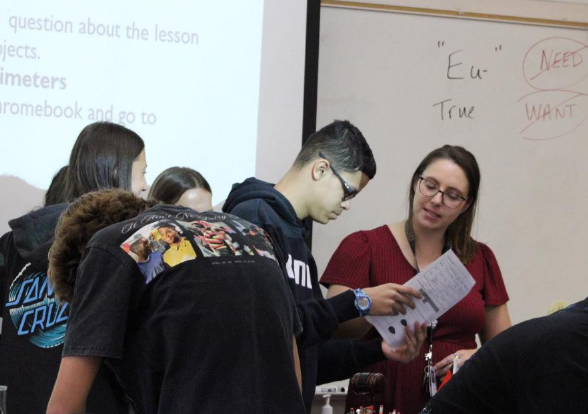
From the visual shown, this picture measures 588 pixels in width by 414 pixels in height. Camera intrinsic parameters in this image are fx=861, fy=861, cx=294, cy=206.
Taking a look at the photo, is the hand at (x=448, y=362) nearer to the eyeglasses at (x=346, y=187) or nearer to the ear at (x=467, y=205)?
the ear at (x=467, y=205)

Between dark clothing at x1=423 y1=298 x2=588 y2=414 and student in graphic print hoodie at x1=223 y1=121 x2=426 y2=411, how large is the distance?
1.57 ft

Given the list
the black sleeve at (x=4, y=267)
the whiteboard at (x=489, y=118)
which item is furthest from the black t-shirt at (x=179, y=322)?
the whiteboard at (x=489, y=118)

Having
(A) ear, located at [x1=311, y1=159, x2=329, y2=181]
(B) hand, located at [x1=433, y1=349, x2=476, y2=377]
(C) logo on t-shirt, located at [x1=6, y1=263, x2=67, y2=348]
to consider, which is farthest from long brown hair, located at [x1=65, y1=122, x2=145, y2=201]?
(B) hand, located at [x1=433, y1=349, x2=476, y2=377]

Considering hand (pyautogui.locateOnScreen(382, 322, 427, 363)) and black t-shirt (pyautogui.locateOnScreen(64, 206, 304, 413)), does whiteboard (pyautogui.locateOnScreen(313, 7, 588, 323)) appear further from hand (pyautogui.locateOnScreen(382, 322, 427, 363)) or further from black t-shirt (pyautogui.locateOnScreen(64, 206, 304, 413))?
black t-shirt (pyautogui.locateOnScreen(64, 206, 304, 413))

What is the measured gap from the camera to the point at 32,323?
1967mm

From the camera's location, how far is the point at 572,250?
373cm

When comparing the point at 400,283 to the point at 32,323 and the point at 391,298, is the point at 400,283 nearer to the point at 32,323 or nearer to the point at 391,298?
the point at 391,298

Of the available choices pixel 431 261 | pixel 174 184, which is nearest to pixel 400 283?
pixel 431 261

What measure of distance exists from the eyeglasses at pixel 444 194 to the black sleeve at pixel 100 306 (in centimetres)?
141

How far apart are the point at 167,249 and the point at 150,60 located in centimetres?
196

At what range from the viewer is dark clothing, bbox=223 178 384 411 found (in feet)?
6.37

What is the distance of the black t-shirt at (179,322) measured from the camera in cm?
130

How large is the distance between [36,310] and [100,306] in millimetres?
742

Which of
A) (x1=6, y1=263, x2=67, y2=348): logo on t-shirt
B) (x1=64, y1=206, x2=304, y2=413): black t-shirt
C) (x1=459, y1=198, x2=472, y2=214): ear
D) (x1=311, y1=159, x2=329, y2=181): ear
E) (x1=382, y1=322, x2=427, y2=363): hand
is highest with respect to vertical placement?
(x1=311, y1=159, x2=329, y2=181): ear
